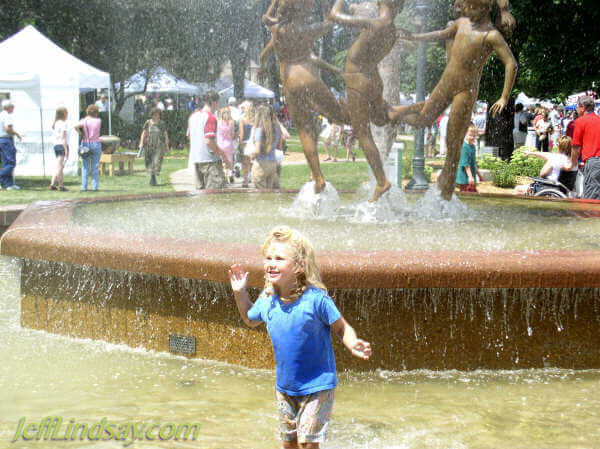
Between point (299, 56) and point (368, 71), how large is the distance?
2.44ft

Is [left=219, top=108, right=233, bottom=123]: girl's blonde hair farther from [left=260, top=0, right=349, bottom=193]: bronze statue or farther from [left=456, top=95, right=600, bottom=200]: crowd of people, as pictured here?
[left=260, top=0, right=349, bottom=193]: bronze statue

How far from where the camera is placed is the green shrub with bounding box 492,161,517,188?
18312 mm

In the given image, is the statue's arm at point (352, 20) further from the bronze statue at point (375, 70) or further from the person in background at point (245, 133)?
the person in background at point (245, 133)

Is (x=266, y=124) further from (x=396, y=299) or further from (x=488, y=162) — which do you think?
(x=488, y=162)

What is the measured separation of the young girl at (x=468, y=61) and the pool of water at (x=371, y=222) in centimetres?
92

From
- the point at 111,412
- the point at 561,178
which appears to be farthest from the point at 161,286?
the point at 561,178

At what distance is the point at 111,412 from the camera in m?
4.73

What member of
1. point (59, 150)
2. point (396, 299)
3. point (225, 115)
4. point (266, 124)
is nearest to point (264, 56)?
point (266, 124)

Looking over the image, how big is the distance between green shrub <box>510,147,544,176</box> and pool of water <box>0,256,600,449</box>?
44.5ft

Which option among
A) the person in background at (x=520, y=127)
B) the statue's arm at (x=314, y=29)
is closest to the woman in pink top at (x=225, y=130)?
the statue's arm at (x=314, y=29)

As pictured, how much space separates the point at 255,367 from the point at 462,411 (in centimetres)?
150

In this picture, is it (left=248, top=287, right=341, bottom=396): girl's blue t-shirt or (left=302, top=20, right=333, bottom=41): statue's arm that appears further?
(left=302, top=20, right=333, bottom=41): statue's arm

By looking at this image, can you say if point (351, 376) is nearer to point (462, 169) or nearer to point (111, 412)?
point (111, 412)

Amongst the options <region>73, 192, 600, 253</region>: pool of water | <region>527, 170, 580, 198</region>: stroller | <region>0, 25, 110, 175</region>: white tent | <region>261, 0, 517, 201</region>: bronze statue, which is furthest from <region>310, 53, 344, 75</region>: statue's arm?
<region>0, 25, 110, 175</region>: white tent
